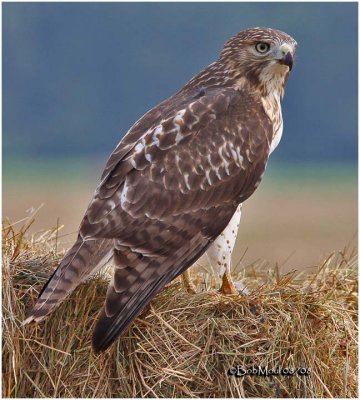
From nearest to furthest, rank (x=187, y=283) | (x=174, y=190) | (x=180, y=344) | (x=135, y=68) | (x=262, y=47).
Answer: (x=180, y=344), (x=174, y=190), (x=187, y=283), (x=262, y=47), (x=135, y=68)

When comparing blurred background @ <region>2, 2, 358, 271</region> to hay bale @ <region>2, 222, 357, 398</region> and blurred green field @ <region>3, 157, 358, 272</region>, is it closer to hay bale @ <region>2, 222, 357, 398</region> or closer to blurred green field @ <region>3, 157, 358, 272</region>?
blurred green field @ <region>3, 157, 358, 272</region>

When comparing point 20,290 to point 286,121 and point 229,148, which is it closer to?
point 229,148

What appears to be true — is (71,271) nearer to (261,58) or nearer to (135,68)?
(261,58)

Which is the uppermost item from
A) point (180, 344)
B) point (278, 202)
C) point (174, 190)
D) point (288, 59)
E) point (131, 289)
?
point (278, 202)

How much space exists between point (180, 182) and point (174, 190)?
3.2 inches

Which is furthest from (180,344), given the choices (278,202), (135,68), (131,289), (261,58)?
(135,68)

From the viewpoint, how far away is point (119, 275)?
6371mm

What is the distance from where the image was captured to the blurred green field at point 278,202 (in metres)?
31.4

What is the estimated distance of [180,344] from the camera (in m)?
6.29

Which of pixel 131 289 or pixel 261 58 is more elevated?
pixel 261 58

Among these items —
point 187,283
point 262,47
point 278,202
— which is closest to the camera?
point 187,283

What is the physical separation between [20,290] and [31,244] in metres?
0.66

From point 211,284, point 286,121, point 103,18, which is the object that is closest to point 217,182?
point 211,284

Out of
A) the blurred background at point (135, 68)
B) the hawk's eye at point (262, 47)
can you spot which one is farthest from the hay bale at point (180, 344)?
the blurred background at point (135, 68)
